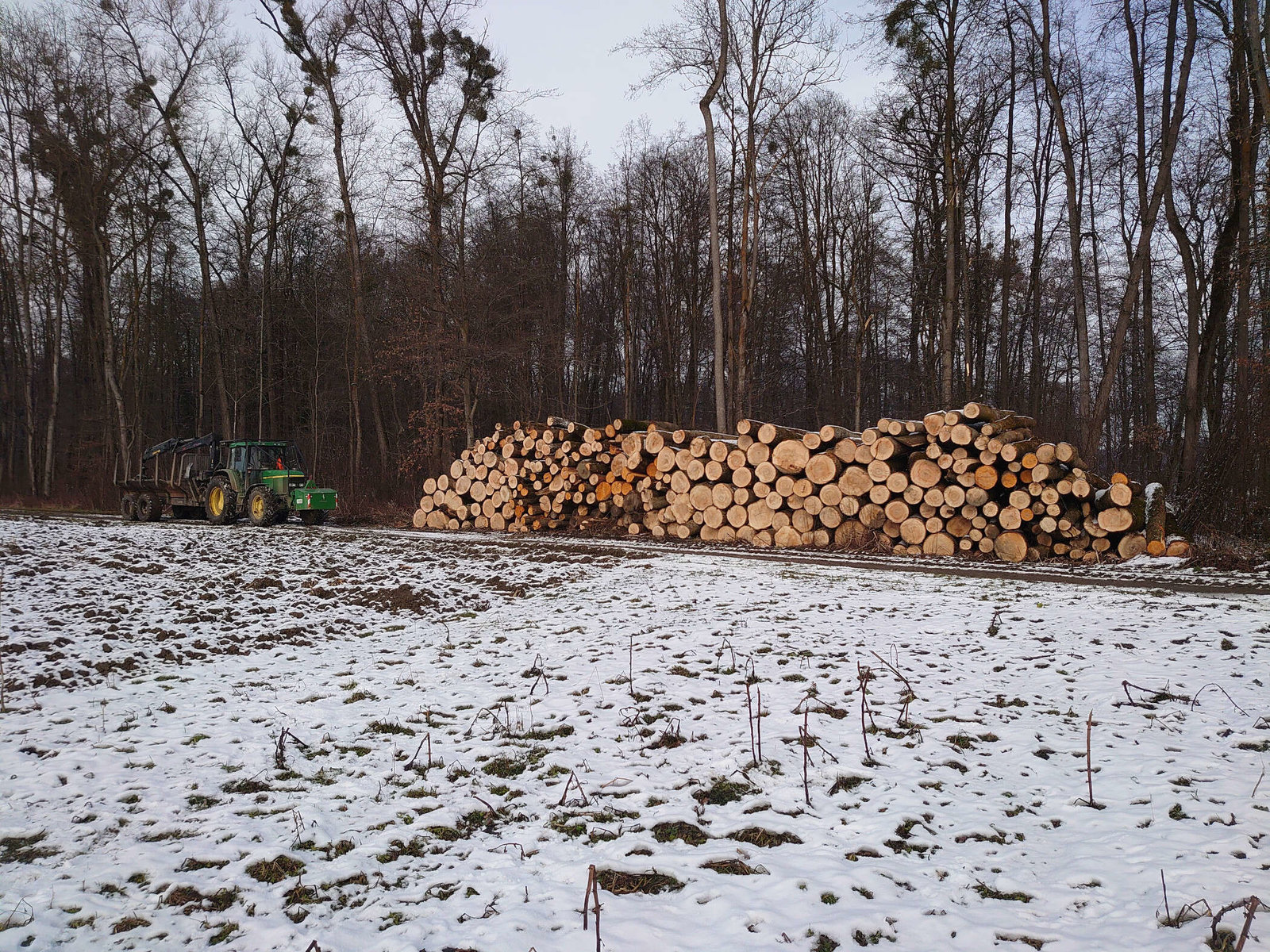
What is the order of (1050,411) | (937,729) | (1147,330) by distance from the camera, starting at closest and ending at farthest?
(937,729), (1147,330), (1050,411)

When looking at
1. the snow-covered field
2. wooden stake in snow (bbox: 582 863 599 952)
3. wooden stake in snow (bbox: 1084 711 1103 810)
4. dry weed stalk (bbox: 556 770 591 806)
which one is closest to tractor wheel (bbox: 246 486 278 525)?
the snow-covered field

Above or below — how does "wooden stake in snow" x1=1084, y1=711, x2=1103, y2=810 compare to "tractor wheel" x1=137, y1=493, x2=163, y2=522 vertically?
below

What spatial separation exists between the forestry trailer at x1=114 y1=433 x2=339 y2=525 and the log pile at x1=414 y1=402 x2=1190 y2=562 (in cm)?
392

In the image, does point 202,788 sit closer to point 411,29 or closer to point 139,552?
point 139,552

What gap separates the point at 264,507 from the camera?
15703mm

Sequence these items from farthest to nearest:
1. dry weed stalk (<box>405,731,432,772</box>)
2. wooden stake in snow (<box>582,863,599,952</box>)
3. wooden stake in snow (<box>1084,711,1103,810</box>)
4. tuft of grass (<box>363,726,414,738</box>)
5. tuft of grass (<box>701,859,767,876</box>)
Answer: tuft of grass (<box>363,726,414,738</box>)
dry weed stalk (<box>405,731,432,772</box>)
wooden stake in snow (<box>1084,711,1103,810</box>)
tuft of grass (<box>701,859,767,876</box>)
wooden stake in snow (<box>582,863,599,952</box>)

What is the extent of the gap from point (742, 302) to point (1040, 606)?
552 inches

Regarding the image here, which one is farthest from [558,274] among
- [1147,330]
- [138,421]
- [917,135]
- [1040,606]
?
[1040,606]

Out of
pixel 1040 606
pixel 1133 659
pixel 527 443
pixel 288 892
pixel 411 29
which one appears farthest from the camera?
pixel 411 29

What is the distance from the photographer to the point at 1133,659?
5.06 metres

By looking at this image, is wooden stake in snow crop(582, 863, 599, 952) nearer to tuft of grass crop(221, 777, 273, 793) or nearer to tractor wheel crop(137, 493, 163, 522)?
tuft of grass crop(221, 777, 273, 793)

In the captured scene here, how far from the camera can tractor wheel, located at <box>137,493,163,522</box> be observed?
59.1ft

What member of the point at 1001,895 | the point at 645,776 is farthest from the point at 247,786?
the point at 1001,895

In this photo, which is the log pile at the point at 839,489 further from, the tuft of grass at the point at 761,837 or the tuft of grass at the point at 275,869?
the tuft of grass at the point at 275,869
